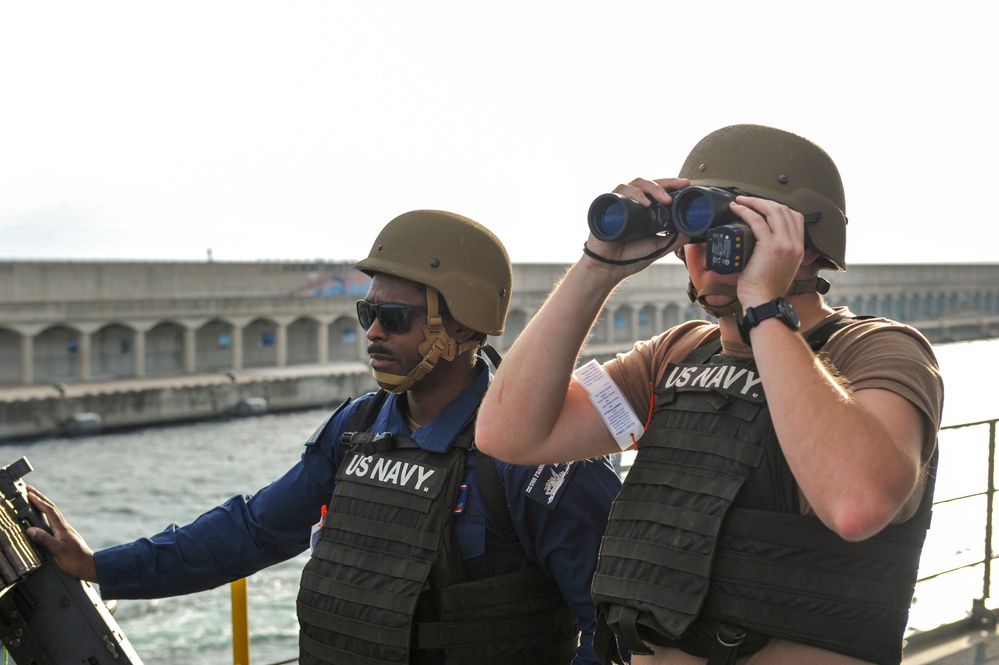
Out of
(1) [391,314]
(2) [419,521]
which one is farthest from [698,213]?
(1) [391,314]

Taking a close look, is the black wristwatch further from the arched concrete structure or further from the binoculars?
the arched concrete structure

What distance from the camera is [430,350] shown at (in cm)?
302

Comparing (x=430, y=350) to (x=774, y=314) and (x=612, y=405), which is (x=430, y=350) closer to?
(x=612, y=405)

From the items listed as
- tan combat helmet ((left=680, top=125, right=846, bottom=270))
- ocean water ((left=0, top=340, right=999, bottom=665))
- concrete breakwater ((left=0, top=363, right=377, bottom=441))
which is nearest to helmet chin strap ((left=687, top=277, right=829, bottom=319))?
tan combat helmet ((left=680, top=125, right=846, bottom=270))

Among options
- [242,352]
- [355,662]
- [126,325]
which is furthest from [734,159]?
[242,352]

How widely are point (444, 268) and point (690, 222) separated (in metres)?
1.20

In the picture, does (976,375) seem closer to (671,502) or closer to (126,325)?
(126,325)

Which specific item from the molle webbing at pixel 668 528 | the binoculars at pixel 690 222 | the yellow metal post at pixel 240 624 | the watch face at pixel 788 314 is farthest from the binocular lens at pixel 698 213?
the yellow metal post at pixel 240 624

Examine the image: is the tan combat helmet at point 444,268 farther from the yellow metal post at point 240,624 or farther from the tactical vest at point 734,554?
the yellow metal post at point 240,624

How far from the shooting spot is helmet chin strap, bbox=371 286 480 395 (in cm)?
299

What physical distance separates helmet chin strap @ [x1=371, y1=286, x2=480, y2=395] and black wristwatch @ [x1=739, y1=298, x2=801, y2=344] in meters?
1.30

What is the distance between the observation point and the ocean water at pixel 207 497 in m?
6.82

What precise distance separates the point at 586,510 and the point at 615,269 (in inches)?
29.3

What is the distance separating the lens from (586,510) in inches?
105
